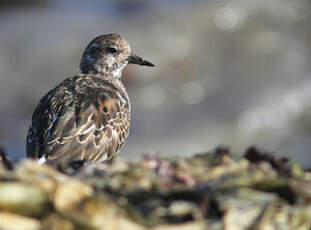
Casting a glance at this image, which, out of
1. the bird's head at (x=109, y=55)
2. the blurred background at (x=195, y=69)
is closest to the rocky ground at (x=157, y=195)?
the bird's head at (x=109, y=55)

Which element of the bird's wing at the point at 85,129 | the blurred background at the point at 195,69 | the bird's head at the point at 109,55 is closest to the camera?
the bird's wing at the point at 85,129

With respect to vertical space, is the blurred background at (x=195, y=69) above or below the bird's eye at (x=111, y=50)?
above

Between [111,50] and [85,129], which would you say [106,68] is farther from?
[85,129]

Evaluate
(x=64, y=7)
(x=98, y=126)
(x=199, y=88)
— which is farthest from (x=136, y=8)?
(x=98, y=126)

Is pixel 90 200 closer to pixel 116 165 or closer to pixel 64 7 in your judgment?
pixel 116 165

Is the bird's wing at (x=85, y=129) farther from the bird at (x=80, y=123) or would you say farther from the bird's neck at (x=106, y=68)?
the bird's neck at (x=106, y=68)
